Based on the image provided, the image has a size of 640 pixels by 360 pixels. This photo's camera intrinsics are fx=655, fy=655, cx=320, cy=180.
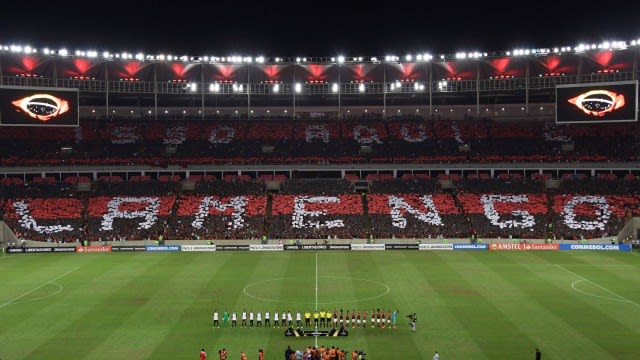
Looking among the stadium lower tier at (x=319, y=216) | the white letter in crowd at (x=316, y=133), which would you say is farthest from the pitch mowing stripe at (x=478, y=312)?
the white letter in crowd at (x=316, y=133)

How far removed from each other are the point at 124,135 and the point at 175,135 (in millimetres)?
6955

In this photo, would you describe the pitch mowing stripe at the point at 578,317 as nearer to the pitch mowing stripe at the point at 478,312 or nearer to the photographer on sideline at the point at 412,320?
the pitch mowing stripe at the point at 478,312

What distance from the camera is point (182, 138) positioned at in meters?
90.8

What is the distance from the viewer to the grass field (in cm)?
3244

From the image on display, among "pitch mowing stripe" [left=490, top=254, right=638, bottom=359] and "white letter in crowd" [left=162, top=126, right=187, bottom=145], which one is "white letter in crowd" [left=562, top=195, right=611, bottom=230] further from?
"white letter in crowd" [left=162, top=126, right=187, bottom=145]

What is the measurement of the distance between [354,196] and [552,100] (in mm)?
36020

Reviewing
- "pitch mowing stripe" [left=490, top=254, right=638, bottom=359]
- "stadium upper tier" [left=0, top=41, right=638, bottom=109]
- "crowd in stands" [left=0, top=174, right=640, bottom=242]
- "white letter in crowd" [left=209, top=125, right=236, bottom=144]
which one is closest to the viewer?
"pitch mowing stripe" [left=490, top=254, right=638, bottom=359]

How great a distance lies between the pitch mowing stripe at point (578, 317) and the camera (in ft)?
104

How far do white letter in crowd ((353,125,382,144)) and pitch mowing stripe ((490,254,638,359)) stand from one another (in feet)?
139

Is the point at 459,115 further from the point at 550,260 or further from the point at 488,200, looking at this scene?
the point at 550,260

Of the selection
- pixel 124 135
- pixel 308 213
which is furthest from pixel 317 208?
pixel 124 135

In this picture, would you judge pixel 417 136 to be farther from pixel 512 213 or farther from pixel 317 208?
pixel 317 208

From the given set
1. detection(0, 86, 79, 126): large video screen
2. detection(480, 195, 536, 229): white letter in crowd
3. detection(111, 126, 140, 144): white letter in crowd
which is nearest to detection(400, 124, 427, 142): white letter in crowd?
detection(480, 195, 536, 229): white letter in crowd

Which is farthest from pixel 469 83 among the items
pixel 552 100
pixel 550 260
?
pixel 550 260
